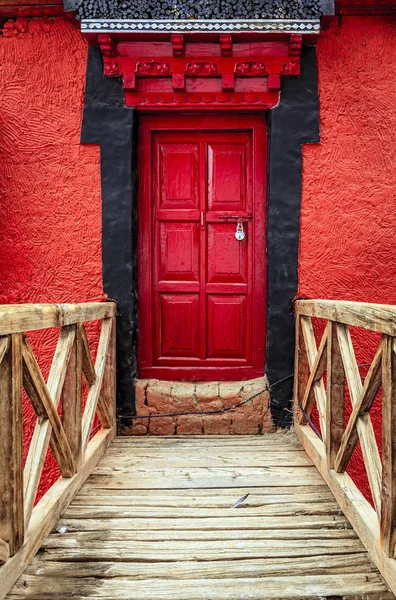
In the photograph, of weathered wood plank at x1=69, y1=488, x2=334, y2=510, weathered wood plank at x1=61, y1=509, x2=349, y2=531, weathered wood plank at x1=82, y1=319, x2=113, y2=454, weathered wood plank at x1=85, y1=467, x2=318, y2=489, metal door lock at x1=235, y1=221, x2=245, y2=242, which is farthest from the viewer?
metal door lock at x1=235, y1=221, x2=245, y2=242

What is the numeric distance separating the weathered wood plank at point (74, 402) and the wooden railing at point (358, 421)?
133cm

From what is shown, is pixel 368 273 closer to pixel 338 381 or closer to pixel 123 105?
pixel 338 381

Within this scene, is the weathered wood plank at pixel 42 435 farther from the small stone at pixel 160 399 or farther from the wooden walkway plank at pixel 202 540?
the small stone at pixel 160 399

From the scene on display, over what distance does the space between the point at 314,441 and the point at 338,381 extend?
0.71m

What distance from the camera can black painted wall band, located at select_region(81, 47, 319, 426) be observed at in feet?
12.5

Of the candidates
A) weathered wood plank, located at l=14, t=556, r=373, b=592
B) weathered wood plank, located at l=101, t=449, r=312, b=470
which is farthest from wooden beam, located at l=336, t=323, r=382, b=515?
weathered wood plank, located at l=101, t=449, r=312, b=470

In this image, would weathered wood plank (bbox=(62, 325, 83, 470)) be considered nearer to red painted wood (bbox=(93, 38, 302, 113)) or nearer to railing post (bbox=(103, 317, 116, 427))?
railing post (bbox=(103, 317, 116, 427))

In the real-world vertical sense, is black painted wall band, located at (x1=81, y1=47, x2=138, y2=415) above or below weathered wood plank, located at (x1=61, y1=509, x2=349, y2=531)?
above

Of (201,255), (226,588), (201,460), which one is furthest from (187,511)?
(201,255)

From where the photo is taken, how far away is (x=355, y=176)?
3.81 m

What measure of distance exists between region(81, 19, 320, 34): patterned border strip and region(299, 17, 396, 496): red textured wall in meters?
0.36

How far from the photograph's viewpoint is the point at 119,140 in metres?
3.83

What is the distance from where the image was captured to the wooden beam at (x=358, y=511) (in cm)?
187

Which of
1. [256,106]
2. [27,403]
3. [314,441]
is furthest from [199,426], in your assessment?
[256,106]
